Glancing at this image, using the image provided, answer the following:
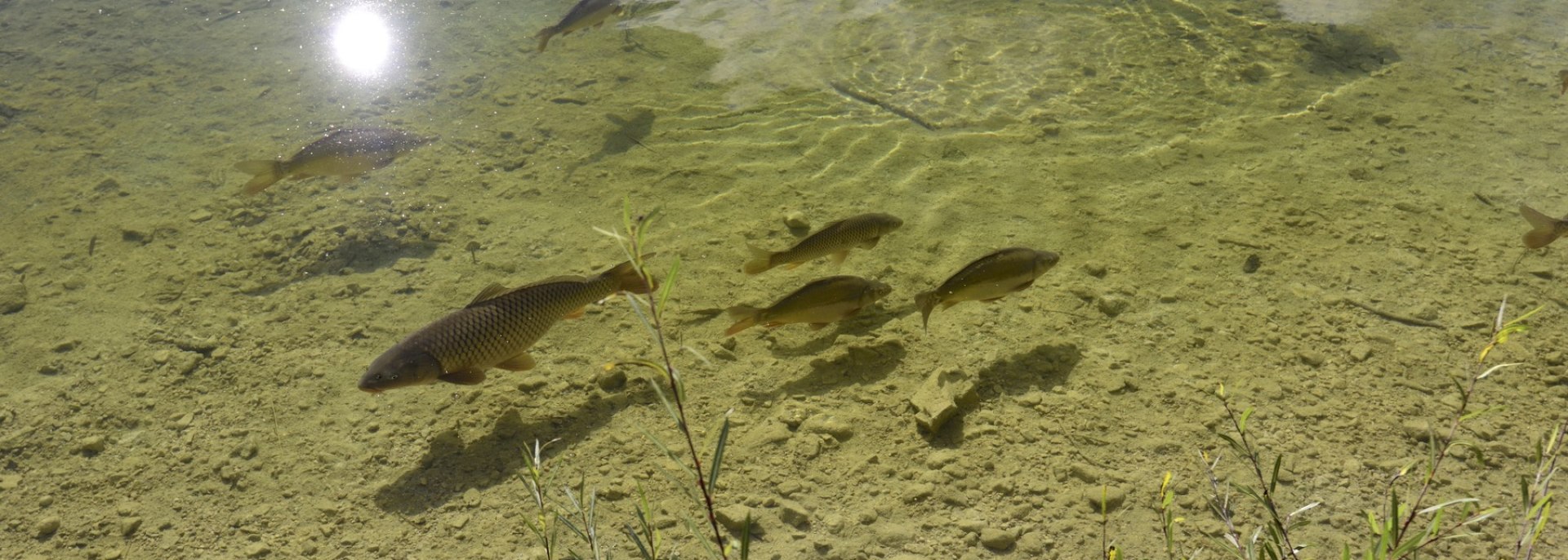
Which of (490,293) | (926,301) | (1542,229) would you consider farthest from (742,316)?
(1542,229)

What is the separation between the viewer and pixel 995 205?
5879mm

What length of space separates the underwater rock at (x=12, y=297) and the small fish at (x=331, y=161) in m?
1.32

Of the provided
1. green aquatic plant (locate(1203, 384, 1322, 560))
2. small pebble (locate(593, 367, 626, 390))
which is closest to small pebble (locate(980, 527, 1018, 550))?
green aquatic plant (locate(1203, 384, 1322, 560))

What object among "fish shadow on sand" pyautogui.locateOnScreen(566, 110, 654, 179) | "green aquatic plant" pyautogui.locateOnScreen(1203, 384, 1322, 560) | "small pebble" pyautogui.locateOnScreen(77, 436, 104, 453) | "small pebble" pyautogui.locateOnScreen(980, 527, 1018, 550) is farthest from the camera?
"fish shadow on sand" pyautogui.locateOnScreen(566, 110, 654, 179)

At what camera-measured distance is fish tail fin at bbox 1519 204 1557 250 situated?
4.75 m

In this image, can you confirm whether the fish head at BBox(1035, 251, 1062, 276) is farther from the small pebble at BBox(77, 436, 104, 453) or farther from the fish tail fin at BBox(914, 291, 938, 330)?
the small pebble at BBox(77, 436, 104, 453)

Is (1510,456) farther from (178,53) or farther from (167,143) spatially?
(178,53)

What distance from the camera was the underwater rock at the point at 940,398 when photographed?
13.4ft

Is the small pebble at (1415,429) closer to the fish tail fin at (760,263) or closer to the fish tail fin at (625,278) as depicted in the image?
the fish tail fin at (760,263)

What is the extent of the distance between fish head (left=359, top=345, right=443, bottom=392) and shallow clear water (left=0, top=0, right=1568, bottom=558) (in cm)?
29

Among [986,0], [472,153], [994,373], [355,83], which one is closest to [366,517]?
[994,373]

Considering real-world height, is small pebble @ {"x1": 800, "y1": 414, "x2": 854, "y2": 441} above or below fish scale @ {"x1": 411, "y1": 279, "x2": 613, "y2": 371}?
below

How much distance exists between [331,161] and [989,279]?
4.25m

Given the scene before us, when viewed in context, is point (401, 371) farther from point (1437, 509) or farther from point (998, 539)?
point (1437, 509)
